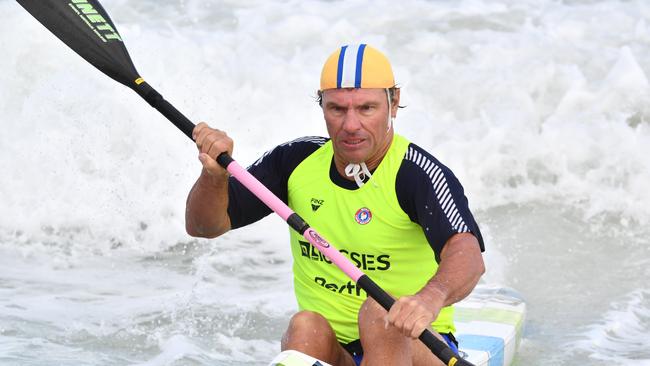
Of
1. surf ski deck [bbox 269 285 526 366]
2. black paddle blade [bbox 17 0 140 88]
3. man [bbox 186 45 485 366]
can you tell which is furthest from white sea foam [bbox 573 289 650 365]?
black paddle blade [bbox 17 0 140 88]

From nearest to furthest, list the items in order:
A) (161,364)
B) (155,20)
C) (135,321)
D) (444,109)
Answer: (161,364) → (135,321) → (444,109) → (155,20)

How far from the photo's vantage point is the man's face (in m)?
3.29

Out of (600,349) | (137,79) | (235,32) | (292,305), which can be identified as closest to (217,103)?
(235,32)

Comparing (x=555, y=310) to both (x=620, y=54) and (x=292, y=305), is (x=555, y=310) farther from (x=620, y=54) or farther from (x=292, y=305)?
(x=620, y=54)

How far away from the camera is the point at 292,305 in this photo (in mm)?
6125

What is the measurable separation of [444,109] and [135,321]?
445 centimetres

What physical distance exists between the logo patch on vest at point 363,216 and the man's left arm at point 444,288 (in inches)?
10.9

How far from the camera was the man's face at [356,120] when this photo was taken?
10.8ft

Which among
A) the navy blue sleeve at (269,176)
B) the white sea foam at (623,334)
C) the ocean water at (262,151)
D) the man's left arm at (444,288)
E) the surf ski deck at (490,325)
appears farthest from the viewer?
the ocean water at (262,151)

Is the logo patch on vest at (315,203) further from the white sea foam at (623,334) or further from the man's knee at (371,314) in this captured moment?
the white sea foam at (623,334)

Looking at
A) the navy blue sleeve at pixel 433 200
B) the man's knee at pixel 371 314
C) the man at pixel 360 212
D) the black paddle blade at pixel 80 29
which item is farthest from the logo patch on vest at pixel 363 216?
the black paddle blade at pixel 80 29

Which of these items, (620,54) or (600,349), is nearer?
(600,349)

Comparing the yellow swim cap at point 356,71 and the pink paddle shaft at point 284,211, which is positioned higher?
the yellow swim cap at point 356,71

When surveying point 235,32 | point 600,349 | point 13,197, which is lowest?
point 600,349
